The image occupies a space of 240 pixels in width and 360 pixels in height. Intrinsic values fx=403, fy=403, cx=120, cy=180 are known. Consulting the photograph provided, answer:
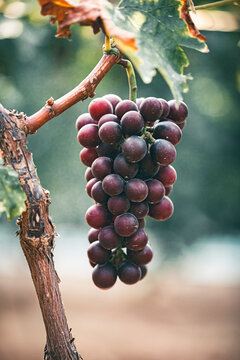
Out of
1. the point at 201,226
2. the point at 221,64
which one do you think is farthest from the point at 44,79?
the point at 201,226

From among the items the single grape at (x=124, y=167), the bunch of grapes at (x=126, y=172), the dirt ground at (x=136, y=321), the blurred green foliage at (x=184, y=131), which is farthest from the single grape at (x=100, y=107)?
the dirt ground at (x=136, y=321)

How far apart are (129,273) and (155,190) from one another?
190mm

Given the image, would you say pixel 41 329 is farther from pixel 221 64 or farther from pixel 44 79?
pixel 221 64

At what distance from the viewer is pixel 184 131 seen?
15.0 feet

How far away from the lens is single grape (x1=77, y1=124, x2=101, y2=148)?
2.74ft

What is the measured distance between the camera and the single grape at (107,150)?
2.73ft

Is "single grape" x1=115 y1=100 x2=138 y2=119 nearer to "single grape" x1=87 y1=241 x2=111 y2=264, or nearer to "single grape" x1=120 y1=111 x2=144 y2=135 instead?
"single grape" x1=120 y1=111 x2=144 y2=135

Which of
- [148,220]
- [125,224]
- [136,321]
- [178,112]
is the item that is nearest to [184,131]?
[148,220]

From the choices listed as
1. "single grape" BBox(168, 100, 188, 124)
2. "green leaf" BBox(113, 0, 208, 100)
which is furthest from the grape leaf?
"single grape" BBox(168, 100, 188, 124)

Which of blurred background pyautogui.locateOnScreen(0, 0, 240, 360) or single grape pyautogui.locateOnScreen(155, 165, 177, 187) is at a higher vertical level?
blurred background pyautogui.locateOnScreen(0, 0, 240, 360)

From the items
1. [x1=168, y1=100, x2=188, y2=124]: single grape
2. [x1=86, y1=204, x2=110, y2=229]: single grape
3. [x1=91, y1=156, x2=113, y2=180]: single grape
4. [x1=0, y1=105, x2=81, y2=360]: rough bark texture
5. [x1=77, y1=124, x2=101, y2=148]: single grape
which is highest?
[x1=168, y1=100, x2=188, y2=124]: single grape

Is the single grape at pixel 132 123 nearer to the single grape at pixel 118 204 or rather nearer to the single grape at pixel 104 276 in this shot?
the single grape at pixel 118 204

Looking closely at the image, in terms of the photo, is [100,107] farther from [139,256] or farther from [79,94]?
[139,256]

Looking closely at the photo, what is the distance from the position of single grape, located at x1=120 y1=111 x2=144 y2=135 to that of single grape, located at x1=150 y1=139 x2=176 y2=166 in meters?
0.05
